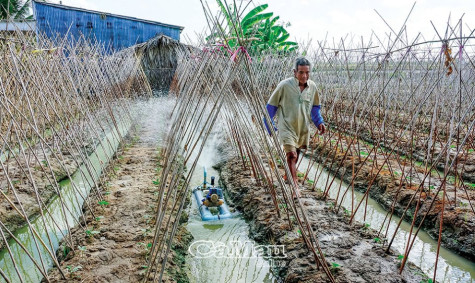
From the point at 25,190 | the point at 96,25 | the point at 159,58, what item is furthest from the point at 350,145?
the point at 96,25

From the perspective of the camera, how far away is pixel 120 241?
2.61m

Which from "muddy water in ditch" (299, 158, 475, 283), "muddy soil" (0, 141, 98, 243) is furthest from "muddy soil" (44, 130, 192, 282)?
"muddy water in ditch" (299, 158, 475, 283)

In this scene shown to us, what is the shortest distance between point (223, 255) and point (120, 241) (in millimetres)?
813

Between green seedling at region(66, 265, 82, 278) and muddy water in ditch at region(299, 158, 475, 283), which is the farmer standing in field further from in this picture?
green seedling at region(66, 265, 82, 278)

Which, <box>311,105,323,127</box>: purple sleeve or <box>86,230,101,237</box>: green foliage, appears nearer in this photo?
<box>86,230,101,237</box>: green foliage

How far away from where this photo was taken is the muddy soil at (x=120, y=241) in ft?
7.20

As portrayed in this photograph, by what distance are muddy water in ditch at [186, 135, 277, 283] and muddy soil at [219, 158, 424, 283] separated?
4.3 inches

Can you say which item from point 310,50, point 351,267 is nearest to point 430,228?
point 351,267

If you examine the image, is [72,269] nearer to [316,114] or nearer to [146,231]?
[146,231]

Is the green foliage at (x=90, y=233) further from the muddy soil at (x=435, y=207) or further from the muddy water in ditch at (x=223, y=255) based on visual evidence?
the muddy soil at (x=435, y=207)

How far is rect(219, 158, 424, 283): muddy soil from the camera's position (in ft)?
7.34

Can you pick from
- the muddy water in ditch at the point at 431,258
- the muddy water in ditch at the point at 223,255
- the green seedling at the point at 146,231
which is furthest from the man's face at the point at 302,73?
the green seedling at the point at 146,231

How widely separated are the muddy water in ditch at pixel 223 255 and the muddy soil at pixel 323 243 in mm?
109

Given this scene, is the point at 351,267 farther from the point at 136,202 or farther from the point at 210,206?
the point at 136,202
